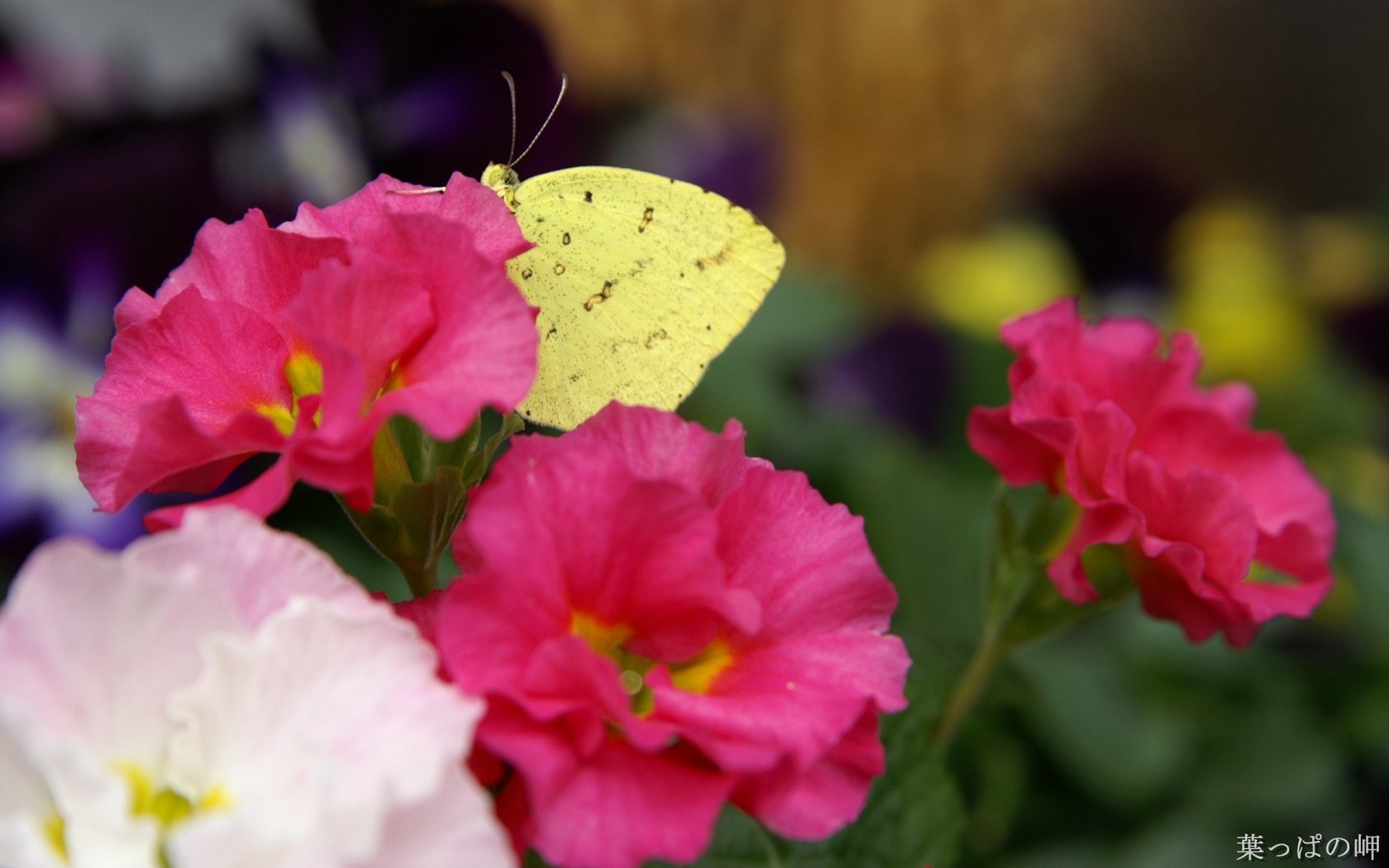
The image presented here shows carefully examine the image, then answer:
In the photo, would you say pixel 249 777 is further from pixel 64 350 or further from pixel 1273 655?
pixel 1273 655

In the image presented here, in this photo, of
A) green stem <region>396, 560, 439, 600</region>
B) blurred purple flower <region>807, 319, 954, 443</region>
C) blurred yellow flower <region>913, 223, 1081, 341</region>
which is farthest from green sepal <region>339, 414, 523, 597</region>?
blurred yellow flower <region>913, 223, 1081, 341</region>

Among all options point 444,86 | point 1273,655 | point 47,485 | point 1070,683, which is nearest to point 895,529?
point 1070,683

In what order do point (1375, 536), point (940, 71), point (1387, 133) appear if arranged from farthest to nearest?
point (1387, 133) → point (940, 71) → point (1375, 536)

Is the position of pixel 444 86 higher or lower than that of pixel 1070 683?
higher

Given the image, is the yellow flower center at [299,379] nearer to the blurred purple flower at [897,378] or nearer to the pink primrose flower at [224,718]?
the pink primrose flower at [224,718]

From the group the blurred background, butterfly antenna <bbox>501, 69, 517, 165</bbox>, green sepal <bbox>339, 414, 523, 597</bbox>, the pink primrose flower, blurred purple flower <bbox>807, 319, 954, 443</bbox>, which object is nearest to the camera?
the pink primrose flower

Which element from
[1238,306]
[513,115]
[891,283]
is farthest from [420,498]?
[891,283]

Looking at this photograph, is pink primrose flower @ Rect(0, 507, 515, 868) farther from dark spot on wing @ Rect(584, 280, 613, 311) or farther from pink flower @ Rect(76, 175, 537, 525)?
dark spot on wing @ Rect(584, 280, 613, 311)

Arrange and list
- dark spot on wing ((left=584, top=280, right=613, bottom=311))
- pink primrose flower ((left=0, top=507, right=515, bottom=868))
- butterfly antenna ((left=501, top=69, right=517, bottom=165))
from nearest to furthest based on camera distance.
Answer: pink primrose flower ((left=0, top=507, right=515, bottom=868))
dark spot on wing ((left=584, top=280, right=613, bottom=311))
butterfly antenna ((left=501, top=69, right=517, bottom=165))
